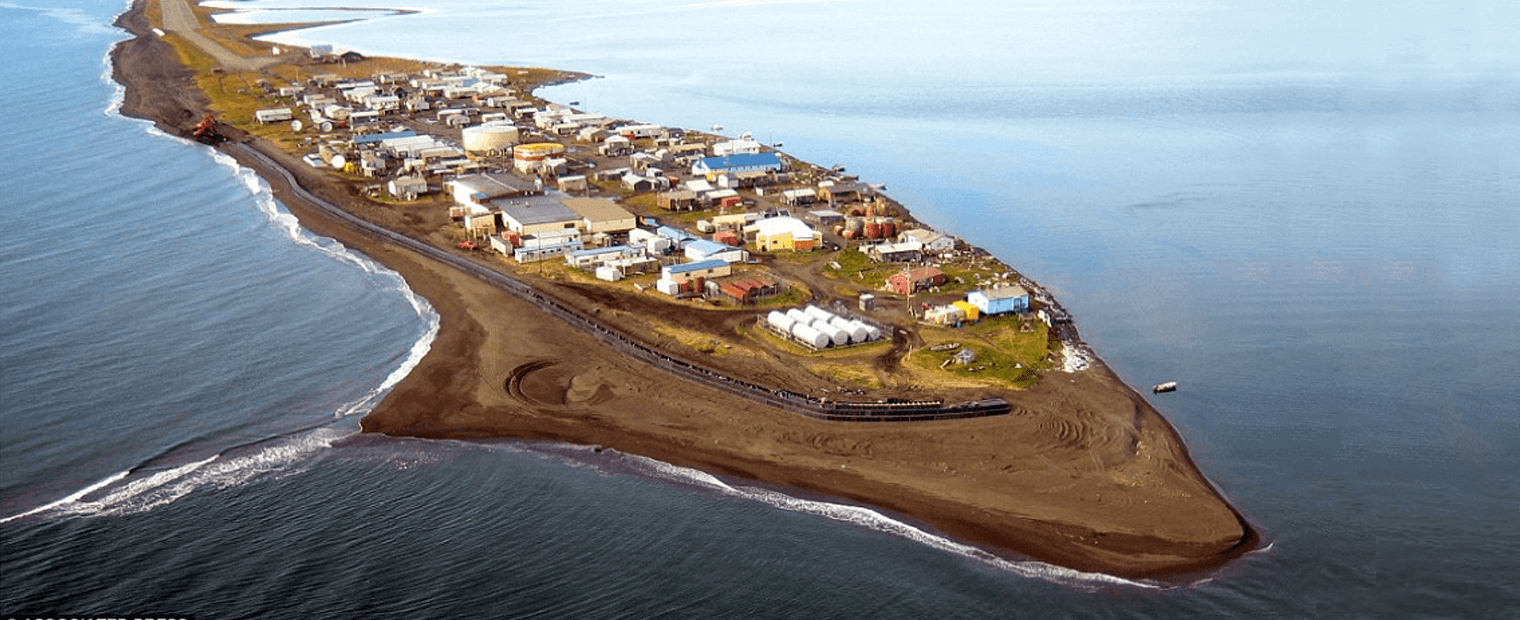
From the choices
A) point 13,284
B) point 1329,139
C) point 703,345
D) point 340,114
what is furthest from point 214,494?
point 1329,139

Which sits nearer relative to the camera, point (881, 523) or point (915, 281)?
point (881, 523)

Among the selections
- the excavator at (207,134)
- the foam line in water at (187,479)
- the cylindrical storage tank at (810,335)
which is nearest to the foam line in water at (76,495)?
the foam line in water at (187,479)

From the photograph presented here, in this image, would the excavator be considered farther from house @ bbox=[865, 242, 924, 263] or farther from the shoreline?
house @ bbox=[865, 242, 924, 263]

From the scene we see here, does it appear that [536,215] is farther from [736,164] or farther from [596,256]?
[736,164]

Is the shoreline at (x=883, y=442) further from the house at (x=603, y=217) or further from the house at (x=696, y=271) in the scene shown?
the house at (x=603, y=217)

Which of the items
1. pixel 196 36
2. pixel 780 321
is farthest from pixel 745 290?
pixel 196 36

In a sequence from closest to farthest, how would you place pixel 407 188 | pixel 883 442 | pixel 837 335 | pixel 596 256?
pixel 883 442 → pixel 837 335 → pixel 596 256 → pixel 407 188
